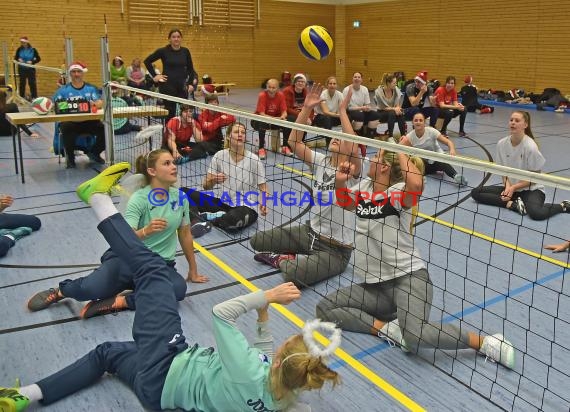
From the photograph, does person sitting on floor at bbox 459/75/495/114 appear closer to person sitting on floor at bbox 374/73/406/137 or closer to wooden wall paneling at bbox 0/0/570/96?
wooden wall paneling at bbox 0/0/570/96

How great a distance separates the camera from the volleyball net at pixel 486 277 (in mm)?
2793

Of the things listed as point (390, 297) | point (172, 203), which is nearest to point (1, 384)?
point (172, 203)

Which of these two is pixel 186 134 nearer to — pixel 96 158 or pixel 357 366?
pixel 96 158

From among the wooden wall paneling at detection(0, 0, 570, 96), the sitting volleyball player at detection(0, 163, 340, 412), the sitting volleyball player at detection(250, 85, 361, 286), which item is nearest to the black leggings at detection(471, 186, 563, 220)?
the sitting volleyball player at detection(250, 85, 361, 286)

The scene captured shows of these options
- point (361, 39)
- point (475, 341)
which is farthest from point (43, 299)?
point (361, 39)

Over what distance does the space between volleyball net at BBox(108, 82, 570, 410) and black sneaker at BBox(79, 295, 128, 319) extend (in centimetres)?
115

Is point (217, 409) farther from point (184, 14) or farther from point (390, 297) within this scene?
point (184, 14)

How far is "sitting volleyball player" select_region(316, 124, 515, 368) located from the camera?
10.4ft

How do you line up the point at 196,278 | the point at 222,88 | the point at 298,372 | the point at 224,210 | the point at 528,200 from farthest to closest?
the point at 222,88 → the point at 528,200 → the point at 224,210 → the point at 196,278 → the point at 298,372

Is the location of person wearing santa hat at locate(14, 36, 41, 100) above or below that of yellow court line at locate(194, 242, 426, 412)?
above

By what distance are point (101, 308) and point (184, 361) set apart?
4.31 ft

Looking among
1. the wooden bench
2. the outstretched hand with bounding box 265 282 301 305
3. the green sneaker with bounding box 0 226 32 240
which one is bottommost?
the green sneaker with bounding box 0 226 32 240

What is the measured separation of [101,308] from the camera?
11.5 ft

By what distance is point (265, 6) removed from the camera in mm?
20016
